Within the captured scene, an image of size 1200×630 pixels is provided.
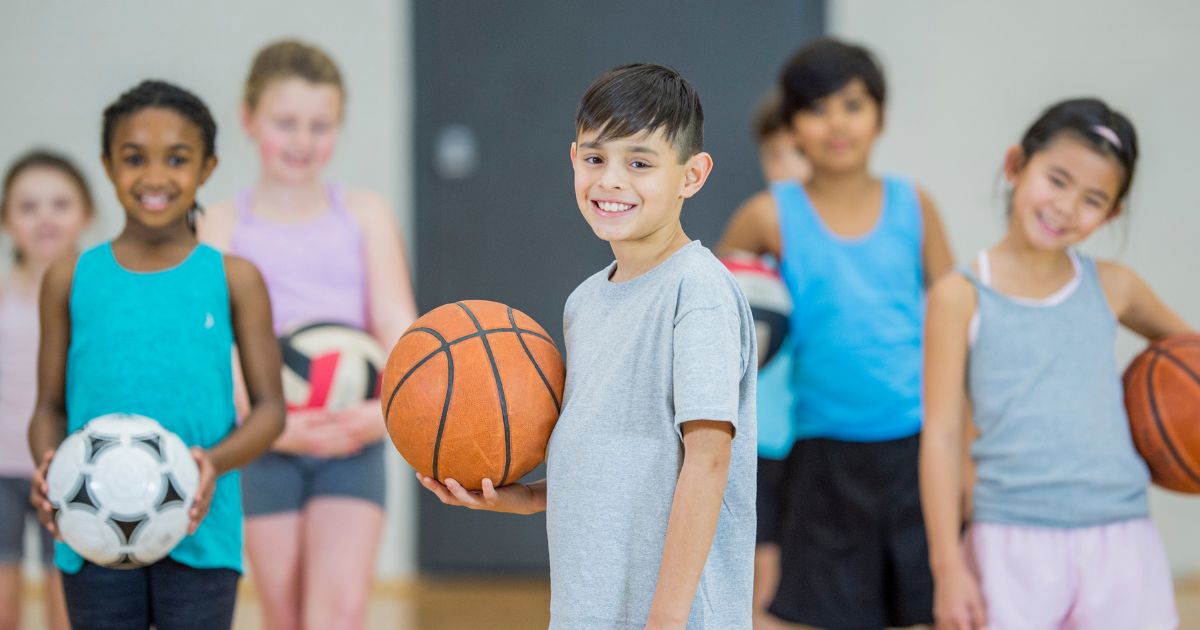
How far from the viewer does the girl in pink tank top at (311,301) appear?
3.16 m

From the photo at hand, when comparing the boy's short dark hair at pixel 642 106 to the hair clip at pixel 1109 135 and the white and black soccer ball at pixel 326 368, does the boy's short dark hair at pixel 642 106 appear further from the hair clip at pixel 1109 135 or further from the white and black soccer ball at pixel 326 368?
the white and black soccer ball at pixel 326 368

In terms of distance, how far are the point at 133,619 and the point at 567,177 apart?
3.72 metres

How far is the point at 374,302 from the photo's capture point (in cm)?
342

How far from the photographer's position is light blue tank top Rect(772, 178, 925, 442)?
11.2 feet

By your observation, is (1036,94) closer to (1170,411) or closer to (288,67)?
(1170,411)

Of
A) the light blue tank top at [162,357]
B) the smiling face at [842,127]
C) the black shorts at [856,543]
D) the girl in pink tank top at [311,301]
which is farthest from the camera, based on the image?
the smiling face at [842,127]

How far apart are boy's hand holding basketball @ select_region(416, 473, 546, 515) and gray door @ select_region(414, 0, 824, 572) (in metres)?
3.60

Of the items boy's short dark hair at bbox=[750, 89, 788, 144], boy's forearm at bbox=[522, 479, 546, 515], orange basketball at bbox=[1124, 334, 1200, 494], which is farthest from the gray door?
boy's forearm at bbox=[522, 479, 546, 515]

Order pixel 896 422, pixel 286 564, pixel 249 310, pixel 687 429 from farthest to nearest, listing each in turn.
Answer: pixel 896 422 < pixel 286 564 < pixel 249 310 < pixel 687 429

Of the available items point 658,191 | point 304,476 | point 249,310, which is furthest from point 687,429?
point 304,476

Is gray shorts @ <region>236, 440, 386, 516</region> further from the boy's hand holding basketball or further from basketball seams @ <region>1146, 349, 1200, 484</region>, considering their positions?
basketball seams @ <region>1146, 349, 1200, 484</region>

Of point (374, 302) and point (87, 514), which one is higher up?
point (374, 302)

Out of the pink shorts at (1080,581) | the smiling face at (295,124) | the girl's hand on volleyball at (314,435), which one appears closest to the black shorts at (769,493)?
the pink shorts at (1080,581)

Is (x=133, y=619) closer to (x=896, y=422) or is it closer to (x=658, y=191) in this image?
(x=658, y=191)
